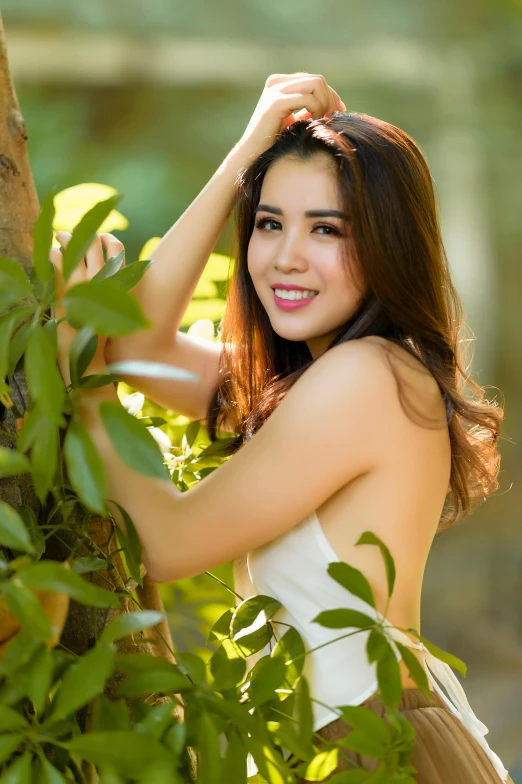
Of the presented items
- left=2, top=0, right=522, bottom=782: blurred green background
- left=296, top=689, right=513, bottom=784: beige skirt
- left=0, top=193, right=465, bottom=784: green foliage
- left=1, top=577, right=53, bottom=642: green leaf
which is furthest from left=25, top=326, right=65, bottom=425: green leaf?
left=2, top=0, right=522, bottom=782: blurred green background

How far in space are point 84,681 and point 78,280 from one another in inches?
19.3

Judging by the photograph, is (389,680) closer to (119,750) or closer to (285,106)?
(119,750)

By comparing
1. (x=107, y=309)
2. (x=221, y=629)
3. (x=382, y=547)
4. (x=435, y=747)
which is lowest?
(x=435, y=747)

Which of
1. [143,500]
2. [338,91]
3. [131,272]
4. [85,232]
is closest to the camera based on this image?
[85,232]

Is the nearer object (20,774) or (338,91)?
(20,774)

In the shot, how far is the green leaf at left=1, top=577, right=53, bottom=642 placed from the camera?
0.55 meters

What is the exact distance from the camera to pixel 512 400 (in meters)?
4.61

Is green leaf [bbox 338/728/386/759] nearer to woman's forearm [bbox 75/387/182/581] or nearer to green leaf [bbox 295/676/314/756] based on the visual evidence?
green leaf [bbox 295/676/314/756]

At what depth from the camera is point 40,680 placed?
61 centimetres

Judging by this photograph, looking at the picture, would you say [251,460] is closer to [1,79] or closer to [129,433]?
[129,433]

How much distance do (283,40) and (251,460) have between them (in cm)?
386

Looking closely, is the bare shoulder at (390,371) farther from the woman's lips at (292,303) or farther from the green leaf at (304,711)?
the green leaf at (304,711)

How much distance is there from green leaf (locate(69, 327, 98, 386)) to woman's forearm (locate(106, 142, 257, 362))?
387mm

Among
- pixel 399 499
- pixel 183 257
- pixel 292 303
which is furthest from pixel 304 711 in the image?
pixel 183 257
